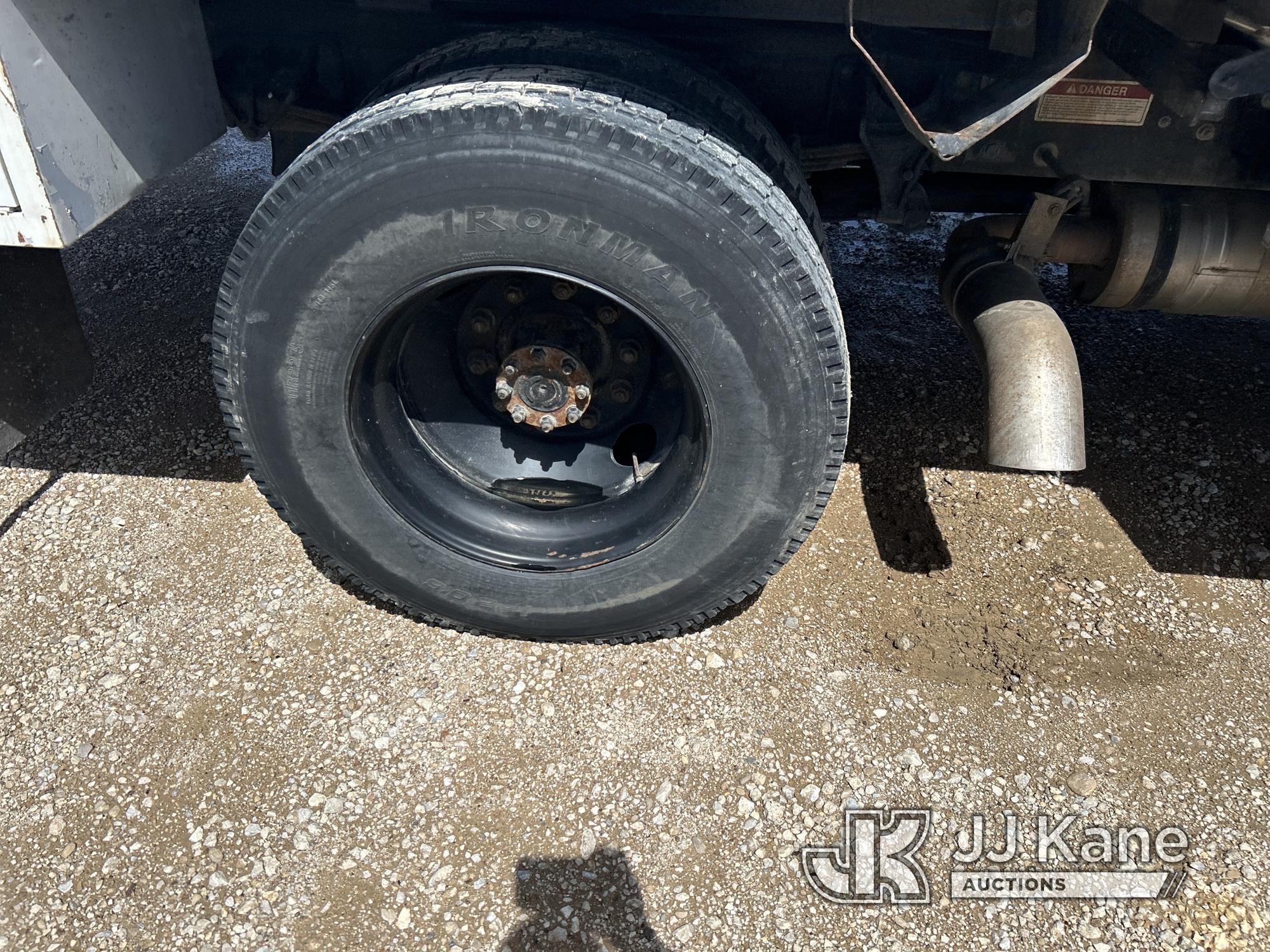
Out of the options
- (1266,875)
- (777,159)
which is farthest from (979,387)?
(1266,875)

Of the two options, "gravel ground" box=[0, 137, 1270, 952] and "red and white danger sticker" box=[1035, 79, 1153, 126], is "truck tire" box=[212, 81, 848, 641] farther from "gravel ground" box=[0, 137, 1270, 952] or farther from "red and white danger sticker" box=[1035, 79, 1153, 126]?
"red and white danger sticker" box=[1035, 79, 1153, 126]

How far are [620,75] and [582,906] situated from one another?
176cm

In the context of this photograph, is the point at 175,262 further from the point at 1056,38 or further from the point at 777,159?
the point at 1056,38

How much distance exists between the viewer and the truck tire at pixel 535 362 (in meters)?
1.90

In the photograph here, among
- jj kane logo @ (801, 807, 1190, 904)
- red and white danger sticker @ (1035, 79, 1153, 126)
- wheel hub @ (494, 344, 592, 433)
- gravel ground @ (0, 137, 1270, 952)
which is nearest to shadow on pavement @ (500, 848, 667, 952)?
gravel ground @ (0, 137, 1270, 952)

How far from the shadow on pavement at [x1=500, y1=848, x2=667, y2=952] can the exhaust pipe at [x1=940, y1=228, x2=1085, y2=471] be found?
4.17 ft

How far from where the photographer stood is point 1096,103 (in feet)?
7.46

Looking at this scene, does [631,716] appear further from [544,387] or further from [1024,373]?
[1024,373]

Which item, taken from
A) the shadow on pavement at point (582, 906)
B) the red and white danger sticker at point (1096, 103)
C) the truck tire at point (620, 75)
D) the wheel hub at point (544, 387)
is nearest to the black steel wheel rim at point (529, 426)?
the wheel hub at point (544, 387)

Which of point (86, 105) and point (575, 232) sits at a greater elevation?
point (86, 105)

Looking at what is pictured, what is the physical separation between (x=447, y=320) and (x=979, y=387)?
2019 mm

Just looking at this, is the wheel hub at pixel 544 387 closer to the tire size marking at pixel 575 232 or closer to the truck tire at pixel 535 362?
the truck tire at pixel 535 362

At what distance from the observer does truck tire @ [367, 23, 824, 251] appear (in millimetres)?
2010

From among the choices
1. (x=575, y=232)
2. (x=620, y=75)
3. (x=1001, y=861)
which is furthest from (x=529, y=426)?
(x=1001, y=861)
